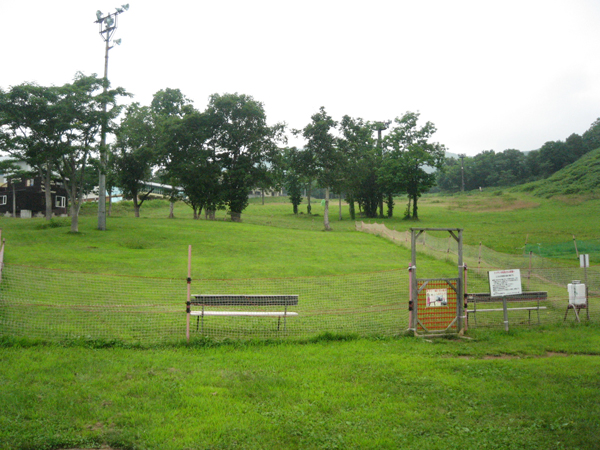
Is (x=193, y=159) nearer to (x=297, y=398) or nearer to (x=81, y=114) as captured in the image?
(x=81, y=114)

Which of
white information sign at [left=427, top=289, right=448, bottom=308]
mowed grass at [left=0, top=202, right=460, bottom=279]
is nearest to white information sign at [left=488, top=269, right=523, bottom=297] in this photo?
white information sign at [left=427, top=289, right=448, bottom=308]

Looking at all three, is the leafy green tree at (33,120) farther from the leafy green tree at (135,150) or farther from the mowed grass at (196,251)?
the leafy green tree at (135,150)

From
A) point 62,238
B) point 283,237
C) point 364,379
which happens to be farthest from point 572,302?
point 62,238

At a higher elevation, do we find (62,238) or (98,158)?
(98,158)

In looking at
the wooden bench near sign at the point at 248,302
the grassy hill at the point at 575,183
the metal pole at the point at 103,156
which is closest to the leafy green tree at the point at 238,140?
the metal pole at the point at 103,156

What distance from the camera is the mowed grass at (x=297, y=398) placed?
15.6ft

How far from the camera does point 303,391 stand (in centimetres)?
612

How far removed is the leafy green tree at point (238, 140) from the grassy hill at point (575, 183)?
171ft

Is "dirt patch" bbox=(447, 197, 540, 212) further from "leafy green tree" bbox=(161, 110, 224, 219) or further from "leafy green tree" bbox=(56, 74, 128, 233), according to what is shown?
"leafy green tree" bbox=(56, 74, 128, 233)

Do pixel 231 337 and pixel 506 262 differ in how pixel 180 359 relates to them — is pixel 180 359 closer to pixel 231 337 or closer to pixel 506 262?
pixel 231 337

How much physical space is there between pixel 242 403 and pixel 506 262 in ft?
64.8

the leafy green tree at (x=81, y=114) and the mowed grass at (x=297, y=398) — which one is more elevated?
the leafy green tree at (x=81, y=114)

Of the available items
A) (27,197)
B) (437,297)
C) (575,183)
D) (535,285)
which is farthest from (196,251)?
(575,183)

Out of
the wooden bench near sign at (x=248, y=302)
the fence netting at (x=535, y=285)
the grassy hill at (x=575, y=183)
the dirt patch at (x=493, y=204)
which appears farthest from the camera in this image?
the grassy hill at (x=575, y=183)
